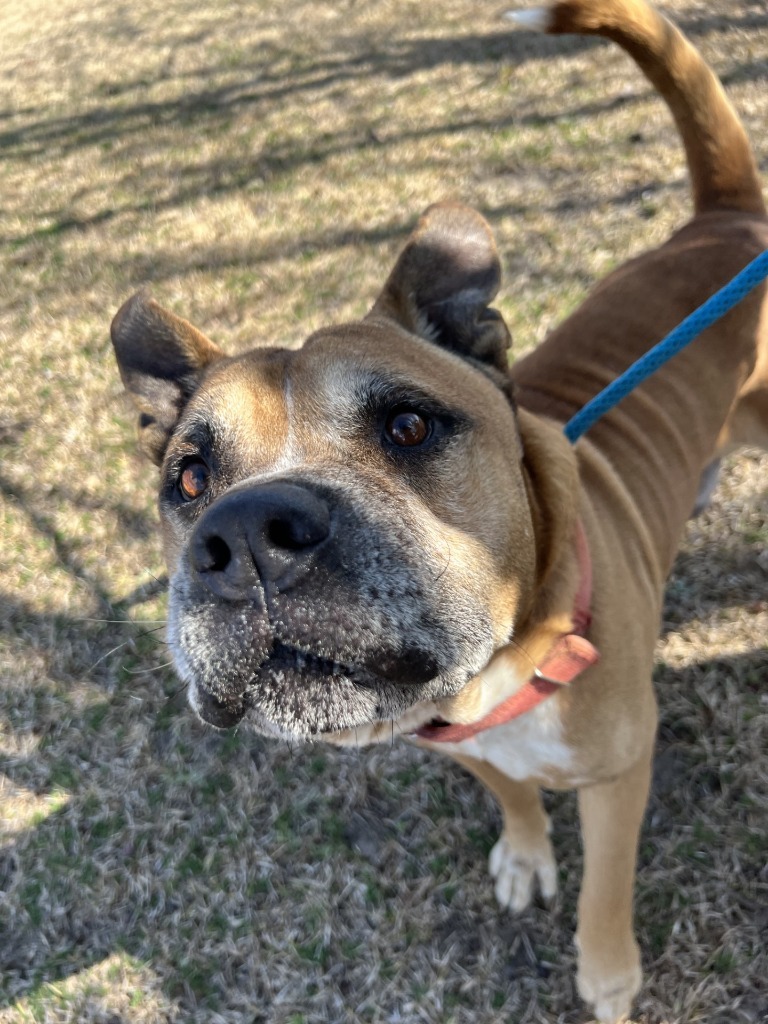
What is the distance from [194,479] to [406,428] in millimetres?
542

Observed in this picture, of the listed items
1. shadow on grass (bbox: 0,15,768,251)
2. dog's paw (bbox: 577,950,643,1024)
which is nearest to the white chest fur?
dog's paw (bbox: 577,950,643,1024)

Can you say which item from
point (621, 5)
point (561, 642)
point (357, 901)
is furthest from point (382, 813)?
point (621, 5)

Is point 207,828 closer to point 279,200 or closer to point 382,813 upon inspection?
point 382,813

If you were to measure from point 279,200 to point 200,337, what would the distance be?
4.02 meters

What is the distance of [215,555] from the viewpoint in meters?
1.42

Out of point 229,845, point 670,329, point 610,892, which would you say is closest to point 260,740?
point 229,845

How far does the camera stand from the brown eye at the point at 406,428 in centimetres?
172

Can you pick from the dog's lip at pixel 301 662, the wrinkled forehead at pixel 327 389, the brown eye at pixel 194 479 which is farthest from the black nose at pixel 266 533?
the brown eye at pixel 194 479

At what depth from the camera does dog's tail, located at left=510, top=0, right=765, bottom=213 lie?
7.88 ft

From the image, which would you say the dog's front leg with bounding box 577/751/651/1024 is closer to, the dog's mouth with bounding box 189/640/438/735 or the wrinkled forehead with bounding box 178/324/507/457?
the dog's mouth with bounding box 189/640/438/735

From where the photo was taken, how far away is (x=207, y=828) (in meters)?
3.17

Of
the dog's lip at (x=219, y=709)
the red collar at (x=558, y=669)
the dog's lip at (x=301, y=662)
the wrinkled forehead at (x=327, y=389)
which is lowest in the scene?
the red collar at (x=558, y=669)

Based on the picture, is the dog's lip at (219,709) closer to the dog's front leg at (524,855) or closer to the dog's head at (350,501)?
the dog's head at (350,501)

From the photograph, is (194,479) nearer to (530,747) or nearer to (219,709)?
(219,709)
